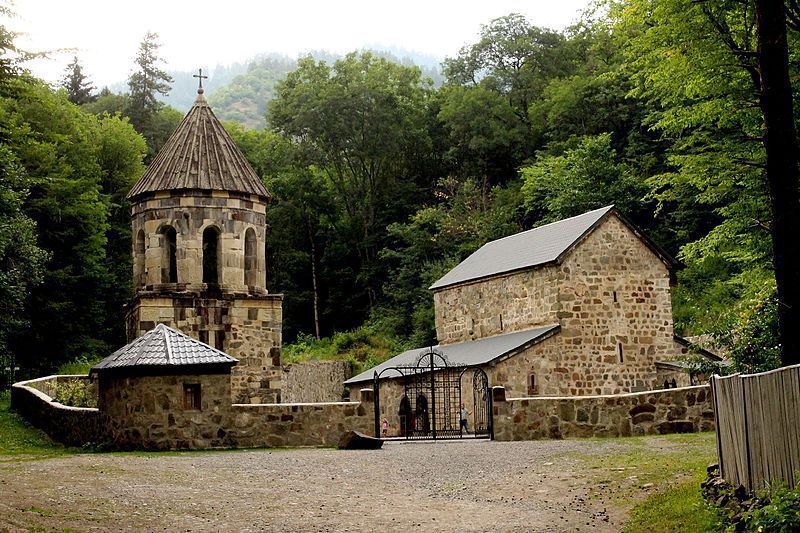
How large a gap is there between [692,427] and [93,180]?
35.2 m

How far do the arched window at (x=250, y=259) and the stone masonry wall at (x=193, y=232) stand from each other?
181 mm

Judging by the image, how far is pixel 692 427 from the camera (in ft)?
70.4

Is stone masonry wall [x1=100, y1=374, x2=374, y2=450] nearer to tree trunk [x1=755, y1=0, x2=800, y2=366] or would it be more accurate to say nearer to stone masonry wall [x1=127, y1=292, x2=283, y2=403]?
stone masonry wall [x1=127, y1=292, x2=283, y2=403]

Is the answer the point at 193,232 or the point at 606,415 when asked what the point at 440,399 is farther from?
the point at 606,415

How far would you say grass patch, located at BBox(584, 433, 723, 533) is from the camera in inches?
421

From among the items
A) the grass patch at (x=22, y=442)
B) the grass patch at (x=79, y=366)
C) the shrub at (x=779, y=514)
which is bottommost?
the shrub at (x=779, y=514)

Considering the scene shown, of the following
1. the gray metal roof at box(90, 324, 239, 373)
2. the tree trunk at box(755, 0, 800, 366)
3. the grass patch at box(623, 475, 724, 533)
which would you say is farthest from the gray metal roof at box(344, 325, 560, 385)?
the tree trunk at box(755, 0, 800, 366)

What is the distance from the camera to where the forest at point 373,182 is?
44062 mm

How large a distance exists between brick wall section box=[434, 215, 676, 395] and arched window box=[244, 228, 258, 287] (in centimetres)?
822

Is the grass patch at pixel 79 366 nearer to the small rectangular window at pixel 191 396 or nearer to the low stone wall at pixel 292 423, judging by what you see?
the small rectangular window at pixel 191 396

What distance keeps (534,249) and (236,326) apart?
39.4 feet

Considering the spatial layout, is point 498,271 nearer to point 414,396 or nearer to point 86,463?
point 414,396

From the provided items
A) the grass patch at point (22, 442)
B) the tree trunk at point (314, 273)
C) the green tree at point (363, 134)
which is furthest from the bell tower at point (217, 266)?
the tree trunk at point (314, 273)

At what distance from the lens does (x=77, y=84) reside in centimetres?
7219
